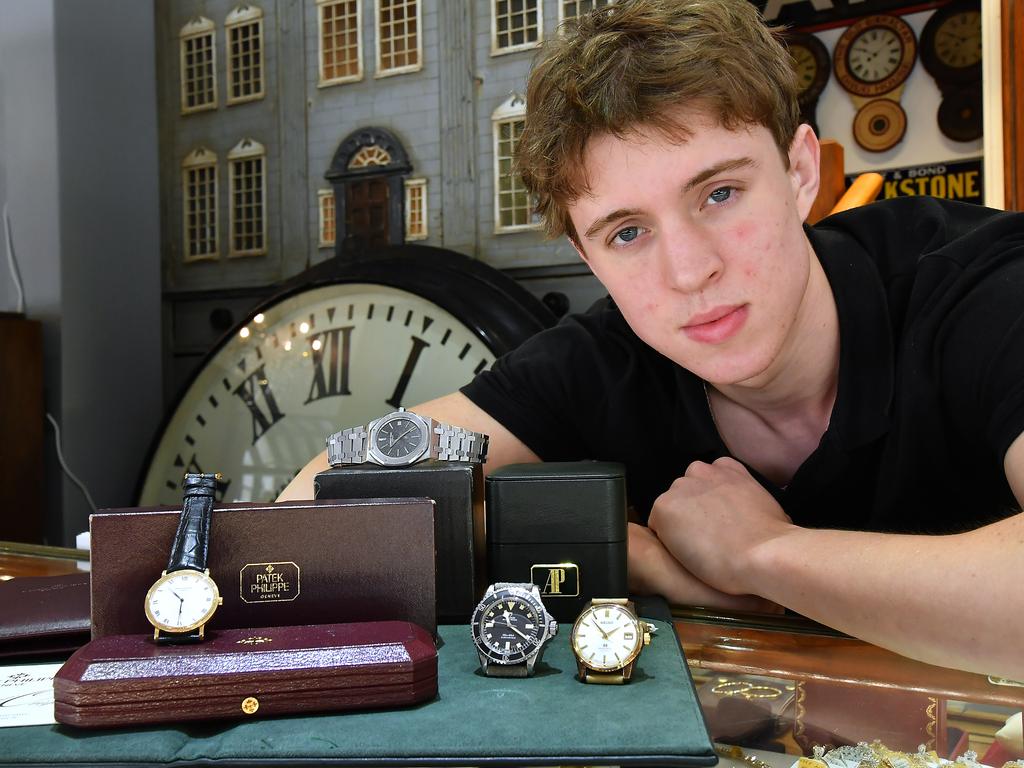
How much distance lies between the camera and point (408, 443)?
948 mm

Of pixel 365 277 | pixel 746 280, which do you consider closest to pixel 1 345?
pixel 365 277

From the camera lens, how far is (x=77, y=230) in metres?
2.24

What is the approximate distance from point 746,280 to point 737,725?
21.9 inches

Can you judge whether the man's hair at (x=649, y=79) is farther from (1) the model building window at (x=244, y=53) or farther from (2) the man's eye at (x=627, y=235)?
(1) the model building window at (x=244, y=53)

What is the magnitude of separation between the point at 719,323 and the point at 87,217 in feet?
5.83

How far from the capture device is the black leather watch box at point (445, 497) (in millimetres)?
908

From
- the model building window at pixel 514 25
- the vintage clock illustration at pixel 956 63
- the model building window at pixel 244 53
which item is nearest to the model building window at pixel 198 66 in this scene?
the model building window at pixel 244 53

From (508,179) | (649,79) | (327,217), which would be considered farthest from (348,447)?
(327,217)

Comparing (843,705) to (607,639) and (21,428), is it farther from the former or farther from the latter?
(21,428)

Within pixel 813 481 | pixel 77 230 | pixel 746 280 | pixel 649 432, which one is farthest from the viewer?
pixel 77 230

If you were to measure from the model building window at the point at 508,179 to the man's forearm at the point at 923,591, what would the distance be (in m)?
1.22

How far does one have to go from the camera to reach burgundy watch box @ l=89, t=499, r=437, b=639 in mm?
809

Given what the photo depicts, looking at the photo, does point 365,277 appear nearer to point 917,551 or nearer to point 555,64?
point 555,64

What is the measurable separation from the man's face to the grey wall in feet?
5.19
